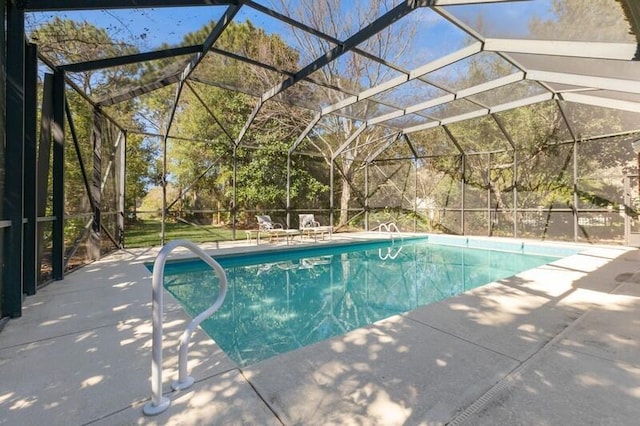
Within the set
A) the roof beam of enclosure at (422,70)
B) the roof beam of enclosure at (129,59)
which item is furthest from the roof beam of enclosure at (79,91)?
the roof beam of enclosure at (422,70)

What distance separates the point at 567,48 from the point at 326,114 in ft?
16.9

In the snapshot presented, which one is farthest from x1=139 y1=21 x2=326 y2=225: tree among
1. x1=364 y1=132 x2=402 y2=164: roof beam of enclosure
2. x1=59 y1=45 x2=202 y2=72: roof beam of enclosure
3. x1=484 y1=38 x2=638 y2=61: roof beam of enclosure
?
x1=484 y1=38 x2=638 y2=61: roof beam of enclosure

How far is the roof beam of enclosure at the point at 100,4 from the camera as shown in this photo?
302 cm

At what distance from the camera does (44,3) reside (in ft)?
10.0

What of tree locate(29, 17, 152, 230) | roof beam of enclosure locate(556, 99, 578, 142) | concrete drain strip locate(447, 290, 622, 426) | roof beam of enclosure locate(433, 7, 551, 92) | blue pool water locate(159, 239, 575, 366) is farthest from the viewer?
roof beam of enclosure locate(556, 99, 578, 142)

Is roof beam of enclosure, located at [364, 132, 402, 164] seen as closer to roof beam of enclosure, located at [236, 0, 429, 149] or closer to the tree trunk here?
the tree trunk

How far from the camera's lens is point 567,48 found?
420cm

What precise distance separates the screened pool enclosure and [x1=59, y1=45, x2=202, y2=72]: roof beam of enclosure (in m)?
0.02

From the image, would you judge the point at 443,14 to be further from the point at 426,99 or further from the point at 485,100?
the point at 485,100

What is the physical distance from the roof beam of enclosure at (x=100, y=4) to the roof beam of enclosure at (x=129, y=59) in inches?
51.5

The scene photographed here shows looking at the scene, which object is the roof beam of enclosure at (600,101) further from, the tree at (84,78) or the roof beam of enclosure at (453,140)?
the tree at (84,78)

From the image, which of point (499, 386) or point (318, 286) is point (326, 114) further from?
point (499, 386)

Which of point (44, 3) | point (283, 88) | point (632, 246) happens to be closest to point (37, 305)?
point (44, 3)

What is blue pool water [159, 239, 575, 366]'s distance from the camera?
3574 mm
